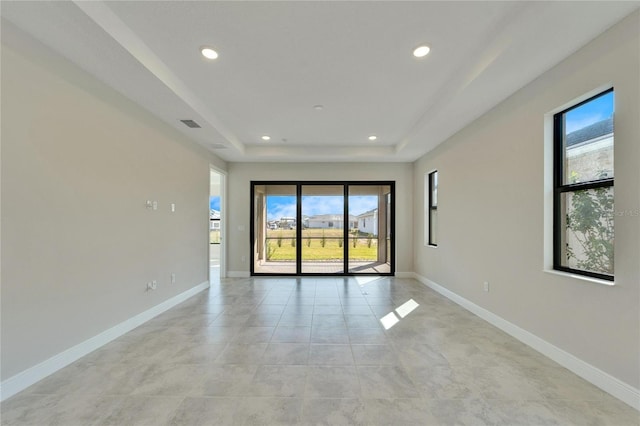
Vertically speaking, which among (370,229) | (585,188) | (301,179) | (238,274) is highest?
(301,179)

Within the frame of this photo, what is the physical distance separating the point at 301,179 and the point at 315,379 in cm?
468

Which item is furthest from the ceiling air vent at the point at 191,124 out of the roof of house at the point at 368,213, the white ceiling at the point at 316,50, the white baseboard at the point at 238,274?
the roof of house at the point at 368,213

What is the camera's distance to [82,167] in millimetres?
2541

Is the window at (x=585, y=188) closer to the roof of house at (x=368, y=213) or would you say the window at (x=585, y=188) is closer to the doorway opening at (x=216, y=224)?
the roof of house at (x=368, y=213)

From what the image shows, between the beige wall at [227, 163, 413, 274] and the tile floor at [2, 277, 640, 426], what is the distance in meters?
2.77

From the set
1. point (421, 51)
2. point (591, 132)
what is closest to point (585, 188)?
point (591, 132)

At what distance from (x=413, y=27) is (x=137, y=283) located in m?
3.99

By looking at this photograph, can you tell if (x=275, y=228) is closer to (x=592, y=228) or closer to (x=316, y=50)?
(x=316, y=50)

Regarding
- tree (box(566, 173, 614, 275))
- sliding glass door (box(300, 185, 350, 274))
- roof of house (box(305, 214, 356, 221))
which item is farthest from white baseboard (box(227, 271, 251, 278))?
tree (box(566, 173, 614, 275))

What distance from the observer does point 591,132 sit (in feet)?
7.43

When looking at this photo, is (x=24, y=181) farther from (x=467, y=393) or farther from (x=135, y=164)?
(x=467, y=393)

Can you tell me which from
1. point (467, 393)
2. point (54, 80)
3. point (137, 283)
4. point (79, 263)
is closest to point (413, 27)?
point (467, 393)

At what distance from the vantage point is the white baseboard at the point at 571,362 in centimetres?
188

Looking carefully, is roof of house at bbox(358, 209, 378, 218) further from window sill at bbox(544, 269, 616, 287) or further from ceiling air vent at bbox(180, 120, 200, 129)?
window sill at bbox(544, 269, 616, 287)
